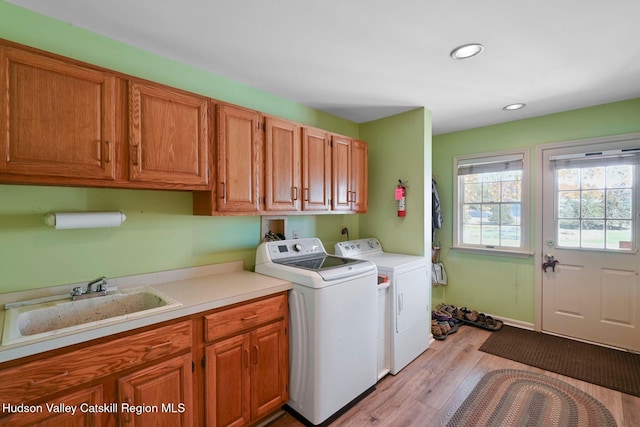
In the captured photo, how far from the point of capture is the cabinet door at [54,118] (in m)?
1.21

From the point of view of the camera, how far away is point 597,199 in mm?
2869

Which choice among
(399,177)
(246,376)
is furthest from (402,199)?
(246,376)

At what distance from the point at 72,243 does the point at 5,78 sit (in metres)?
0.83

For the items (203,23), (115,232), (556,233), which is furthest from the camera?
(556,233)

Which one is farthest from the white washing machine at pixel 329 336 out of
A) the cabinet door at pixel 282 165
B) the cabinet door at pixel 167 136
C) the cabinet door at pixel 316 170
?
the cabinet door at pixel 167 136

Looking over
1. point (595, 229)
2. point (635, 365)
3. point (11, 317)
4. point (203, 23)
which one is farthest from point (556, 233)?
point (11, 317)

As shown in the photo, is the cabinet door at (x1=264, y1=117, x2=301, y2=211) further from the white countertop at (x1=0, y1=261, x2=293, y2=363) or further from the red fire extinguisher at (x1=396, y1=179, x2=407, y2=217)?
the red fire extinguisher at (x1=396, y1=179, x2=407, y2=217)

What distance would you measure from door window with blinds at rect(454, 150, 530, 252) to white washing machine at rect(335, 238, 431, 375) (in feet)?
4.15

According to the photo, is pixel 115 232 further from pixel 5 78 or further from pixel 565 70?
pixel 565 70

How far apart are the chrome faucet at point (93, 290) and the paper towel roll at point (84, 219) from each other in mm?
315

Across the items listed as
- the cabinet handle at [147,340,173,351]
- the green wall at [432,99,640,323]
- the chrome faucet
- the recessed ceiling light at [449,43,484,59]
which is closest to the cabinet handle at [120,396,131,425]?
the cabinet handle at [147,340,173,351]

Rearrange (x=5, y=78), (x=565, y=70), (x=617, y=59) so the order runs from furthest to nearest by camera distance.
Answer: (x=565, y=70) → (x=617, y=59) → (x=5, y=78)

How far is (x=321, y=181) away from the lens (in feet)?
8.36

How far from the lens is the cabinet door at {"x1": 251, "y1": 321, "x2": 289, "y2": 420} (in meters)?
1.74
